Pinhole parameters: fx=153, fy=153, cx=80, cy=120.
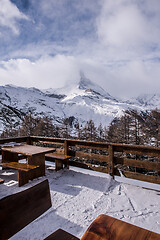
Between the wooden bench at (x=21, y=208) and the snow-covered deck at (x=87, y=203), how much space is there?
3.40ft

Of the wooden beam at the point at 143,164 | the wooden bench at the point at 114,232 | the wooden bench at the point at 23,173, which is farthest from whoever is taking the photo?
the wooden bench at the point at 23,173

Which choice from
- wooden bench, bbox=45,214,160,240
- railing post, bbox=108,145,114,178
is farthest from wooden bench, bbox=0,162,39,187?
wooden bench, bbox=45,214,160,240

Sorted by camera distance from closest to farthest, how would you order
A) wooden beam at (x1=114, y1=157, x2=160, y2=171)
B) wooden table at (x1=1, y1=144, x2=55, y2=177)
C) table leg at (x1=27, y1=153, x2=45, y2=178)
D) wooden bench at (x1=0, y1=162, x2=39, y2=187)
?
1. wooden beam at (x1=114, y1=157, x2=160, y2=171)
2. wooden bench at (x1=0, y1=162, x2=39, y2=187)
3. wooden table at (x1=1, y1=144, x2=55, y2=177)
4. table leg at (x1=27, y1=153, x2=45, y2=178)

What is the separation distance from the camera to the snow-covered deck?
2494 millimetres

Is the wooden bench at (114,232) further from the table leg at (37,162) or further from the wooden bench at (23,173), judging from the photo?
the table leg at (37,162)

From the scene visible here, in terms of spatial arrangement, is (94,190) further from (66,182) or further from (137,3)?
(137,3)

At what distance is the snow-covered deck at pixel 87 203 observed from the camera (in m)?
2.49

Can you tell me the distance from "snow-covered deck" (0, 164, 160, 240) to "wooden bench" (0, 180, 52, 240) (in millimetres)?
1036

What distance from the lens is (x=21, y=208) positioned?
146 centimetres

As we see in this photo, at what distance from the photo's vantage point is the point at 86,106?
162875mm

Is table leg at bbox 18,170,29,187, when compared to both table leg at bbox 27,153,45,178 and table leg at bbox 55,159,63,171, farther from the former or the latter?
table leg at bbox 55,159,63,171

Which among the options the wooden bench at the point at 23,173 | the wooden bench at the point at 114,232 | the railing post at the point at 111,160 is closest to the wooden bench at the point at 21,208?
the wooden bench at the point at 114,232

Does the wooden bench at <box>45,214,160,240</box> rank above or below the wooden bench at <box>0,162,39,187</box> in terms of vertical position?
above

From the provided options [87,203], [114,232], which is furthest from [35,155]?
[114,232]
